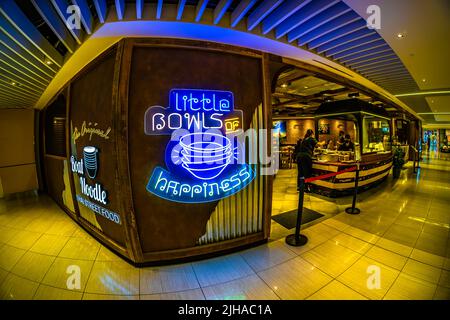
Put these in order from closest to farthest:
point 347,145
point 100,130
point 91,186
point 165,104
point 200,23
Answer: point 200,23
point 165,104
point 100,130
point 91,186
point 347,145

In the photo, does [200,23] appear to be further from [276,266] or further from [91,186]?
[276,266]

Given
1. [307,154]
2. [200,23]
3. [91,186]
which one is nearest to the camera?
[200,23]

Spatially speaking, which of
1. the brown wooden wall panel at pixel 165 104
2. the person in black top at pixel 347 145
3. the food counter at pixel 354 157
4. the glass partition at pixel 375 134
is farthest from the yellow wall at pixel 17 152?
the glass partition at pixel 375 134

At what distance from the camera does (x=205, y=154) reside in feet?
9.17

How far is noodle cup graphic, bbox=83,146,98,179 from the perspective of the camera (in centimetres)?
312

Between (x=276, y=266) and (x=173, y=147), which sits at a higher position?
(x=173, y=147)

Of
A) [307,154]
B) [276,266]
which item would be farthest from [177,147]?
[307,154]

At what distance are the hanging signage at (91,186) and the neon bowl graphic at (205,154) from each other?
1.41 metres

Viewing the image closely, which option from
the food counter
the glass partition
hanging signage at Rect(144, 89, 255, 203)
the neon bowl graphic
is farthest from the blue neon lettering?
the glass partition

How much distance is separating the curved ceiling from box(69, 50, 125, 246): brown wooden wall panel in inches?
17.2

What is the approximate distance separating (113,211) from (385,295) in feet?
12.4

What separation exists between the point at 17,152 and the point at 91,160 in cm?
698

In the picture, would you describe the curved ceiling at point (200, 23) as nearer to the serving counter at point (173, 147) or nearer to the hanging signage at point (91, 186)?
the serving counter at point (173, 147)

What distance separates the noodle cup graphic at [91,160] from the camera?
123 inches
